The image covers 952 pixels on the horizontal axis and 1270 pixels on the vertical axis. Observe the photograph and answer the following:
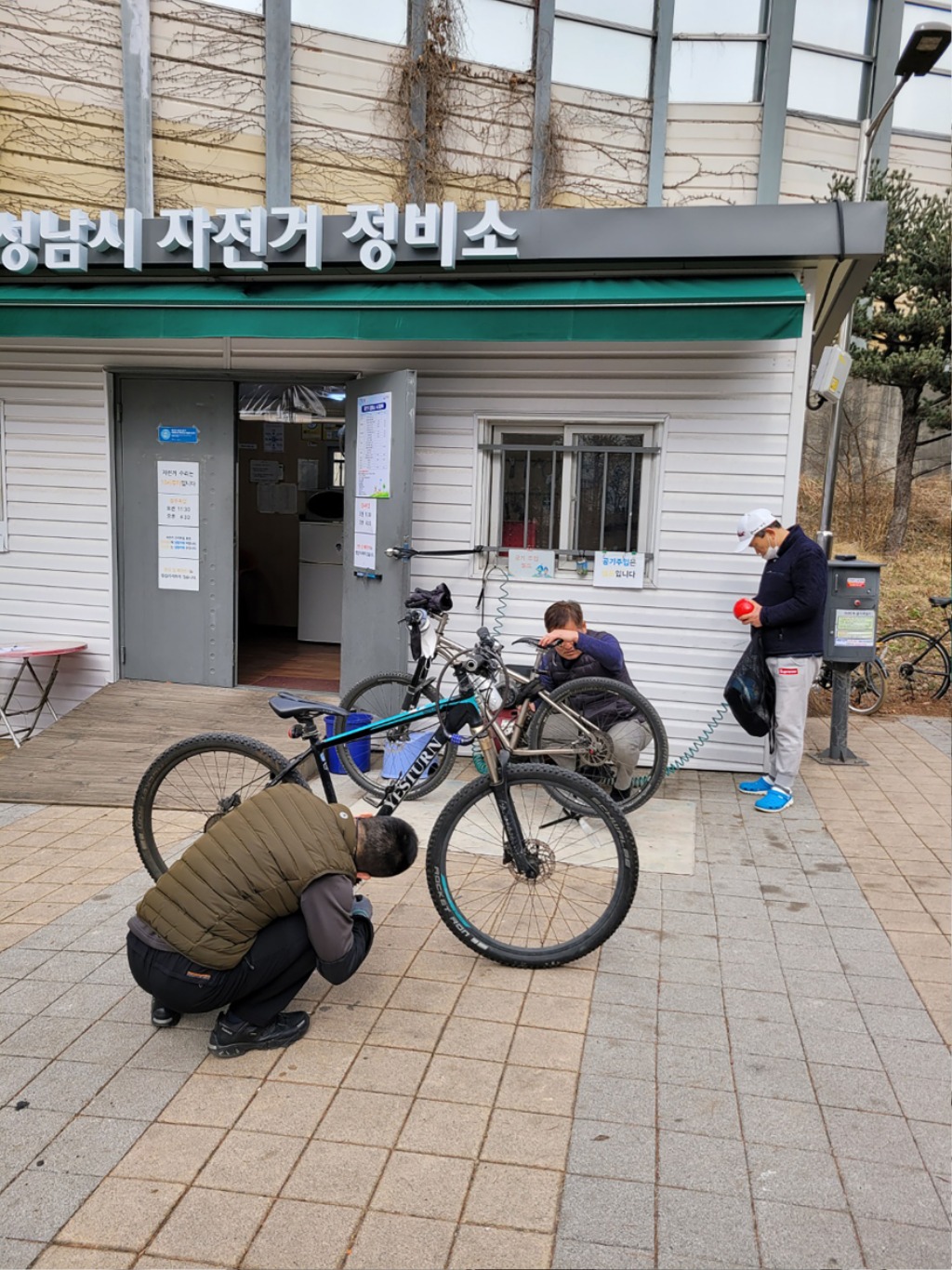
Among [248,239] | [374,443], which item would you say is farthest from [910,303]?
[248,239]

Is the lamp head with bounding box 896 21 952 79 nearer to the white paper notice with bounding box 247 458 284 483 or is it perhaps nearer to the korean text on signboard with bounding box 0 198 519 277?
the korean text on signboard with bounding box 0 198 519 277

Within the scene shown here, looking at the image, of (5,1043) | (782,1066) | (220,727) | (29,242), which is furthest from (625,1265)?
(29,242)

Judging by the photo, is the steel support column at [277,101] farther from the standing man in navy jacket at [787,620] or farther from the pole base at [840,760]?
the pole base at [840,760]

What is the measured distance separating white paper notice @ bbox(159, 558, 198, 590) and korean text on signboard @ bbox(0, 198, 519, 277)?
2.16m

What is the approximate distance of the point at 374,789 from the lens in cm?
568

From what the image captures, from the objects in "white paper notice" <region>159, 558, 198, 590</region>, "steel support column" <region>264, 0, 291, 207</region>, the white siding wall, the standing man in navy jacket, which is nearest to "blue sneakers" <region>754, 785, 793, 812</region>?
the standing man in navy jacket

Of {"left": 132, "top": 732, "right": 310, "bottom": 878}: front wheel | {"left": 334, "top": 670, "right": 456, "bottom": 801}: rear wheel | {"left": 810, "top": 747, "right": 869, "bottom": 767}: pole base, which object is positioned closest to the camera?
{"left": 132, "top": 732, "right": 310, "bottom": 878}: front wheel

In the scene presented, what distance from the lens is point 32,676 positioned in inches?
297

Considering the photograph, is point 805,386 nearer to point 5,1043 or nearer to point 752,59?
point 752,59

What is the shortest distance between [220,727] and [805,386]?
4.68m

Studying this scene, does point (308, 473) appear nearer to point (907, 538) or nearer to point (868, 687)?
point (868, 687)

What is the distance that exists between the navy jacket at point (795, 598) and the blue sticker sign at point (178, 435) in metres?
4.42

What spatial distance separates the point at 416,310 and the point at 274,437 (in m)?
4.30

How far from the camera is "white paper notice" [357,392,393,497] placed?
21.4 ft
